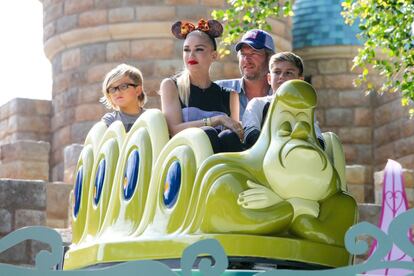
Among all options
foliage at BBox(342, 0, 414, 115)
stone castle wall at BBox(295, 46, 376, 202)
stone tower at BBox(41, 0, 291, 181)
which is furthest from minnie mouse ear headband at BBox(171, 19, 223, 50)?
stone castle wall at BBox(295, 46, 376, 202)

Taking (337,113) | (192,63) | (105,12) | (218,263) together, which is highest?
(105,12)

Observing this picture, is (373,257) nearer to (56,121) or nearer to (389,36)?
(389,36)

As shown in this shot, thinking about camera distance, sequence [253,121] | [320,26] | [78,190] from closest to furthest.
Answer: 1. [253,121]
2. [78,190]
3. [320,26]

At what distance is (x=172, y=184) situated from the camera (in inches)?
168

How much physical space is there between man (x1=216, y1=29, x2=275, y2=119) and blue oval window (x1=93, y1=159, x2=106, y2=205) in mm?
→ 729

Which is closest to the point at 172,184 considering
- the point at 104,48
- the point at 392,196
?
the point at 392,196

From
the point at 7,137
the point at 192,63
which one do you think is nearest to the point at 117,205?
the point at 192,63

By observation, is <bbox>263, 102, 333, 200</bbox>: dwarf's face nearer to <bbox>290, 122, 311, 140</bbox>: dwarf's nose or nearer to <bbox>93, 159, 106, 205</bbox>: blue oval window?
<bbox>290, 122, 311, 140</bbox>: dwarf's nose

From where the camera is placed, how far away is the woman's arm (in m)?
4.58

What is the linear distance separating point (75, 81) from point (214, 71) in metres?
1.63

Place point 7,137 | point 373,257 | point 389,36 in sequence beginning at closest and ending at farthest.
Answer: point 373,257, point 389,36, point 7,137

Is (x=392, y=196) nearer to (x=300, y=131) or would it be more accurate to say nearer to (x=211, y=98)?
(x=211, y=98)

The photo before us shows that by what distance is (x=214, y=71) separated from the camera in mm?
12086

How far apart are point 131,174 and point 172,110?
0.35m
